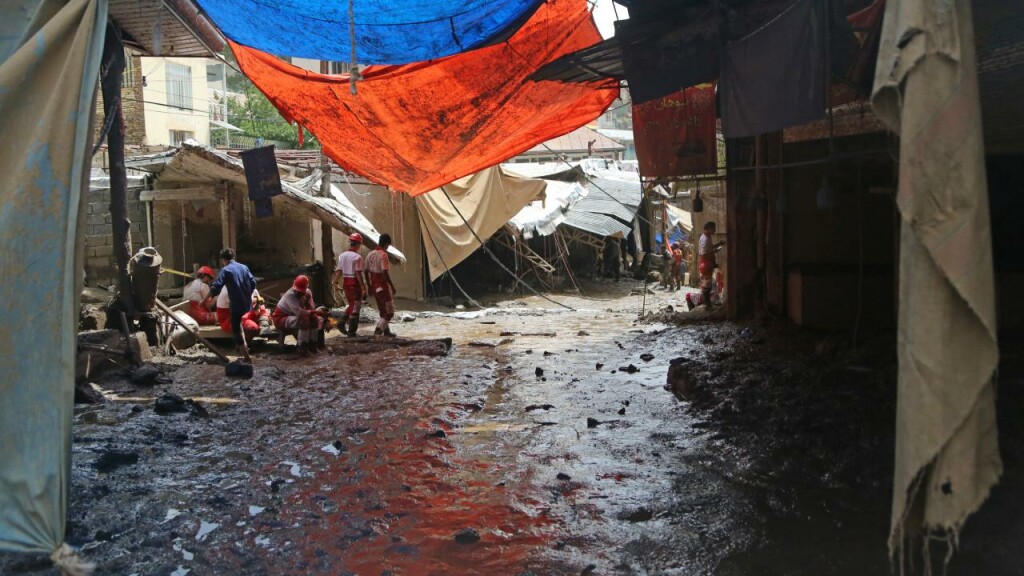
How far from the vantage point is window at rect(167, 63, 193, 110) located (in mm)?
27266

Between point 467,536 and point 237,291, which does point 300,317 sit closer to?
Answer: point 237,291

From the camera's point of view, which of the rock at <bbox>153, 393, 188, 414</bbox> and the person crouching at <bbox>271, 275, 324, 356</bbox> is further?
the person crouching at <bbox>271, 275, 324, 356</bbox>

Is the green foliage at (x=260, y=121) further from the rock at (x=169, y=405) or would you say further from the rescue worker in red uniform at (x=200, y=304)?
the rock at (x=169, y=405)

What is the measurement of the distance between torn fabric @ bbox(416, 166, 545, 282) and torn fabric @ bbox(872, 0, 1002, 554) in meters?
16.2

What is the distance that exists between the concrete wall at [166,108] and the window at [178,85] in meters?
0.16

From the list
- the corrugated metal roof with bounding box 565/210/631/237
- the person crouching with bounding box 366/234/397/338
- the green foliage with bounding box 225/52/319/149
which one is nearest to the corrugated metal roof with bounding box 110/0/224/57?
the person crouching with bounding box 366/234/397/338

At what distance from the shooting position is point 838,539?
3797mm

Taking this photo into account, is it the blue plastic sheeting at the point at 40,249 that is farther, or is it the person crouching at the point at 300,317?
the person crouching at the point at 300,317

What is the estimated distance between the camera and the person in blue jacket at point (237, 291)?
10336mm

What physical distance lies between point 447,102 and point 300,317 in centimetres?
423

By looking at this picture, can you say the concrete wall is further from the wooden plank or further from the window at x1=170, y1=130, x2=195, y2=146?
the wooden plank

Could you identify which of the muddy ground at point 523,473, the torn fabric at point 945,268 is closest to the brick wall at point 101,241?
the muddy ground at point 523,473

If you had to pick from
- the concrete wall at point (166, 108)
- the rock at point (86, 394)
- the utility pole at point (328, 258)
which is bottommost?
the rock at point (86, 394)

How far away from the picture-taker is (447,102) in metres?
8.24
